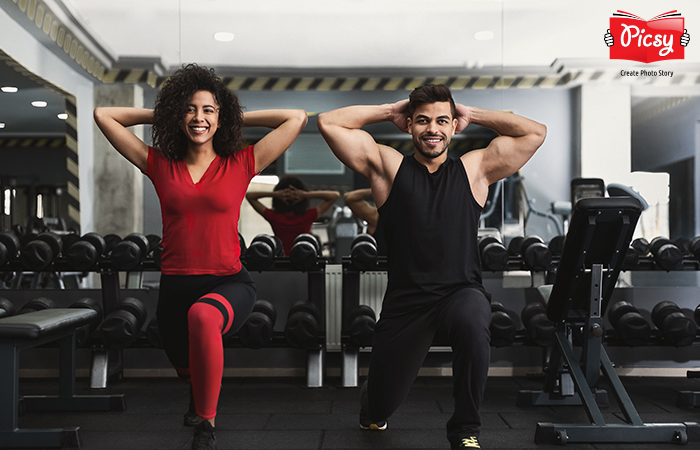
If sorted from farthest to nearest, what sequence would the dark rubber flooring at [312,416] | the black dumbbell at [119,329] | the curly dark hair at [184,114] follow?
the black dumbbell at [119,329], the dark rubber flooring at [312,416], the curly dark hair at [184,114]

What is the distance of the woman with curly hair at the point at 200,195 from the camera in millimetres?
1706

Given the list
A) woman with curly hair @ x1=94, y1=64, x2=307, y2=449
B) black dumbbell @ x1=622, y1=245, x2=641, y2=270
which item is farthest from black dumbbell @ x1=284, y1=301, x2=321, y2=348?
black dumbbell @ x1=622, y1=245, x2=641, y2=270

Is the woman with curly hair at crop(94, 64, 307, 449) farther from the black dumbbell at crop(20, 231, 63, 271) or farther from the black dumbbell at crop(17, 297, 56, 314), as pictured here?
the black dumbbell at crop(17, 297, 56, 314)

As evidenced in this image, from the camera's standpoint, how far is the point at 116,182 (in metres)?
→ 4.01

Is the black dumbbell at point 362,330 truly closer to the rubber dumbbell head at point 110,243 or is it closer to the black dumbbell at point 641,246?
the rubber dumbbell head at point 110,243

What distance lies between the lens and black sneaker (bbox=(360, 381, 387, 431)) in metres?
2.10

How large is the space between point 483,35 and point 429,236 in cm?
282

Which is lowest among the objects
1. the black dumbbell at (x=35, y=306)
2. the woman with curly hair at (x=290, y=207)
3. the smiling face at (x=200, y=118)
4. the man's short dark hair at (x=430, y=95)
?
the black dumbbell at (x=35, y=306)

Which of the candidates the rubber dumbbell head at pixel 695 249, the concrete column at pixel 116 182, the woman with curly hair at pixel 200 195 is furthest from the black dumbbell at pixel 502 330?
the concrete column at pixel 116 182

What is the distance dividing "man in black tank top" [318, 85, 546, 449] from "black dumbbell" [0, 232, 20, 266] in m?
1.96

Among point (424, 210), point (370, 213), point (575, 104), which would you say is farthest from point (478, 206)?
point (575, 104)

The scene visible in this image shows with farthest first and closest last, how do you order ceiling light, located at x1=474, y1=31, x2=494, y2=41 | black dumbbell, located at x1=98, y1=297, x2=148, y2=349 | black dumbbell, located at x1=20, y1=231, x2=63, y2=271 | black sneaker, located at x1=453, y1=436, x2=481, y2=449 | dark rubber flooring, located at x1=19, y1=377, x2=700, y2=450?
ceiling light, located at x1=474, y1=31, x2=494, y2=41
black dumbbell, located at x1=20, y1=231, x2=63, y2=271
black dumbbell, located at x1=98, y1=297, x2=148, y2=349
dark rubber flooring, located at x1=19, y1=377, x2=700, y2=450
black sneaker, located at x1=453, y1=436, x2=481, y2=449

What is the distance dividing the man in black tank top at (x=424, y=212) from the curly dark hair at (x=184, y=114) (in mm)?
354

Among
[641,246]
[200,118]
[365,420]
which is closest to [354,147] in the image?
[200,118]
